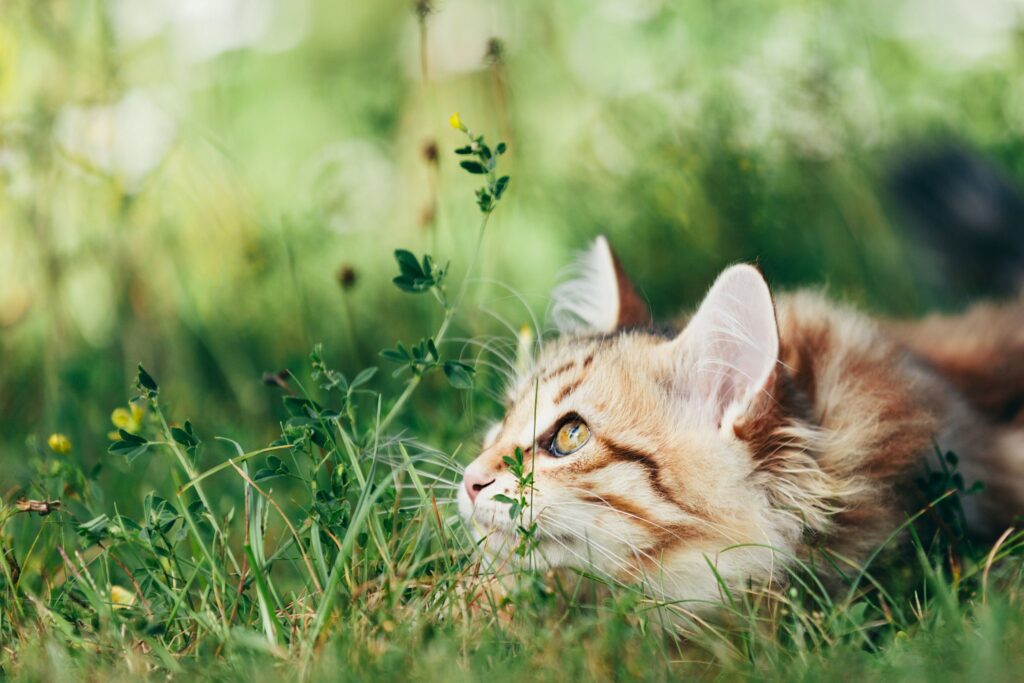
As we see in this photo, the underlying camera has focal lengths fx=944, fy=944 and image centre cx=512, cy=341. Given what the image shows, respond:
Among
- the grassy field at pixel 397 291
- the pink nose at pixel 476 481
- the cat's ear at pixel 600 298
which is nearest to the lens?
→ the grassy field at pixel 397 291

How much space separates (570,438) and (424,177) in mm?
2245

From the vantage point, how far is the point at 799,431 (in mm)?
1690

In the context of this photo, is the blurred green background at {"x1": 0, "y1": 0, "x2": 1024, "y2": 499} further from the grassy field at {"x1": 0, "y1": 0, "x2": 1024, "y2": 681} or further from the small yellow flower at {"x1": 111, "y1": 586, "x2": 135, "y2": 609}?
the small yellow flower at {"x1": 111, "y1": 586, "x2": 135, "y2": 609}

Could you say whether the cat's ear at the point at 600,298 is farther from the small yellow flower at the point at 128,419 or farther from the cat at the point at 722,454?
the small yellow flower at the point at 128,419

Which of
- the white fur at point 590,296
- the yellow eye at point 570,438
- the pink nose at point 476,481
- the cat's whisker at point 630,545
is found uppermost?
the white fur at point 590,296

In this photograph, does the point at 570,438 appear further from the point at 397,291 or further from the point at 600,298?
the point at 397,291

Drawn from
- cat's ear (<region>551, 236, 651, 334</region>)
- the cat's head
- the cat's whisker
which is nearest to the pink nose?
the cat's head

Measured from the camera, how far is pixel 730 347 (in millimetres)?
1765

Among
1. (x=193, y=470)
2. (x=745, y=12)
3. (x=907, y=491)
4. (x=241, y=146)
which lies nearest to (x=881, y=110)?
(x=745, y=12)

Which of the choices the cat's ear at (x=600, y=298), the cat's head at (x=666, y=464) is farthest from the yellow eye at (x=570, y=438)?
the cat's ear at (x=600, y=298)

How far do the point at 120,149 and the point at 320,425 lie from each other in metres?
1.80

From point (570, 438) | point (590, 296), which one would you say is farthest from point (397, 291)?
point (570, 438)

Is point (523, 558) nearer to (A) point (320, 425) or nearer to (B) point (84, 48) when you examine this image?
(A) point (320, 425)

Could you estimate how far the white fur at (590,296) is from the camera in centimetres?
228
